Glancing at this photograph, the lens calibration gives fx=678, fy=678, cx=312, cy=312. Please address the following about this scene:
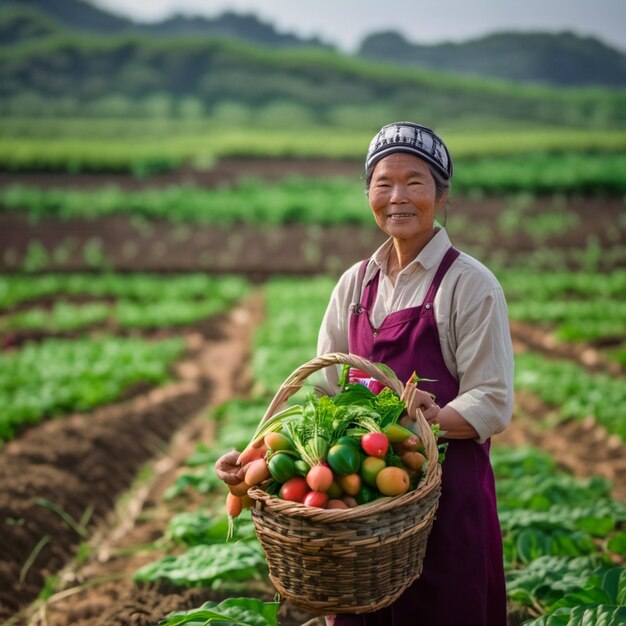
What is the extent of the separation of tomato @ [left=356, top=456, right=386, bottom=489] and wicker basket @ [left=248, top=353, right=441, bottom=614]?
110mm

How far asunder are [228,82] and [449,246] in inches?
1821

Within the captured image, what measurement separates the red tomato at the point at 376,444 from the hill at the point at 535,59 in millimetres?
43060

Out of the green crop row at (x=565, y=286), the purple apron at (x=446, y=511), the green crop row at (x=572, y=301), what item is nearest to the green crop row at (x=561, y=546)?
the purple apron at (x=446, y=511)

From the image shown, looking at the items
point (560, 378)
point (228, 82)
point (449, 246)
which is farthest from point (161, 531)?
point (228, 82)

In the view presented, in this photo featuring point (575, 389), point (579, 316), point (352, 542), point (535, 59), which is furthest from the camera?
point (535, 59)

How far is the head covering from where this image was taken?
2.37 meters

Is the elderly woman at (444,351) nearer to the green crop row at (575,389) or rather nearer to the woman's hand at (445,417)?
the woman's hand at (445,417)

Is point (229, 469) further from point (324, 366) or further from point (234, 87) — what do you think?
point (234, 87)

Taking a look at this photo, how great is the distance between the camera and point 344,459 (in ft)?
6.88

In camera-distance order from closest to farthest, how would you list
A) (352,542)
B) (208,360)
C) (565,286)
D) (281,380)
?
1. (352,542)
2. (281,380)
3. (208,360)
4. (565,286)

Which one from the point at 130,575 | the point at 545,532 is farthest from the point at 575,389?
the point at 130,575

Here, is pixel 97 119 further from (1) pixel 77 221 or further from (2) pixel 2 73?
(1) pixel 77 221

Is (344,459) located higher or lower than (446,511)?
higher

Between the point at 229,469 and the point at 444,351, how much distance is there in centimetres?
87
